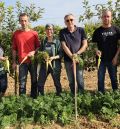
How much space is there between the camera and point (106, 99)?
789 centimetres

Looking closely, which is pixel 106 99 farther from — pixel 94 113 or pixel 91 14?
pixel 91 14

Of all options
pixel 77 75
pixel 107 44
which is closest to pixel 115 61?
pixel 107 44

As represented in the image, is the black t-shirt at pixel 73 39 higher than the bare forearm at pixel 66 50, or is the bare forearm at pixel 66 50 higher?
the black t-shirt at pixel 73 39

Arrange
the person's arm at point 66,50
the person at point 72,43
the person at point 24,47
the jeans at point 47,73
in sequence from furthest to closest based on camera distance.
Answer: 1. the jeans at point 47,73
2. the person at point 24,47
3. the person at point 72,43
4. the person's arm at point 66,50

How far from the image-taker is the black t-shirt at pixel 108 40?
8.44 m

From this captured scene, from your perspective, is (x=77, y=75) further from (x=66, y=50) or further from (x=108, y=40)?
(x=108, y=40)

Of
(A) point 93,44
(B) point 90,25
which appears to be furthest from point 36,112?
(B) point 90,25

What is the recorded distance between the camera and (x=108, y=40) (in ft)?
27.8

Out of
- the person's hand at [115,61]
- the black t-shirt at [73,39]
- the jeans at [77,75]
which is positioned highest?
the black t-shirt at [73,39]

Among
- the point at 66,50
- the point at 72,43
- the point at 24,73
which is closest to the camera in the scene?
the point at 66,50

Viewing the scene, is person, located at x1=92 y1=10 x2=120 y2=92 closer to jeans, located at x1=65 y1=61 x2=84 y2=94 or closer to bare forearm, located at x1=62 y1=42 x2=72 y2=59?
jeans, located at x1=65 y1=61 x2=84 y2=94

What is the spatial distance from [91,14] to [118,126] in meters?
4.13

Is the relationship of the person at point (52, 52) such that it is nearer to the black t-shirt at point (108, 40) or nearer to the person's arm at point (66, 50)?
the person's arm at point (66, 50)

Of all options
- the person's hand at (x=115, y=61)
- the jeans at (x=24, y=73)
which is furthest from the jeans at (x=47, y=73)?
the person's hand at (x=115, y=61)
